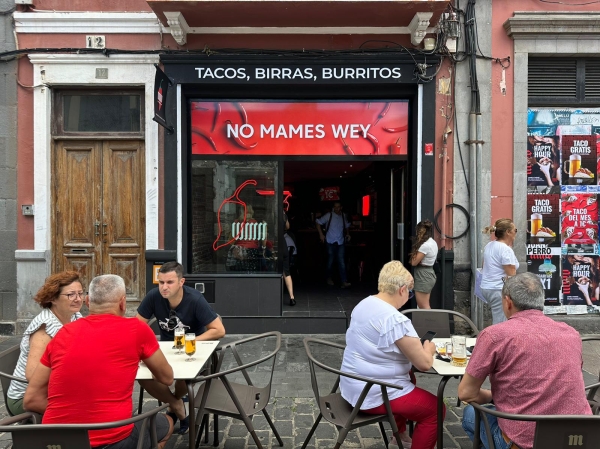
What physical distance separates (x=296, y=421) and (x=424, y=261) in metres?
3.07

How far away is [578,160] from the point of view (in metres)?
6.67

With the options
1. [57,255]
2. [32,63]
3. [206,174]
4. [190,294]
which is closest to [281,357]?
[190,294]

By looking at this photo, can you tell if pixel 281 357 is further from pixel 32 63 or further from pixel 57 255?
pixel 32 63

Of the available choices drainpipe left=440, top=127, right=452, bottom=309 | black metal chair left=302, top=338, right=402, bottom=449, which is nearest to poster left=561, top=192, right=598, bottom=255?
drainpipe left=440, top=127, right=452, bottom=309

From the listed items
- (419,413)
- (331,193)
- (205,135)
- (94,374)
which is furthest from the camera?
(331,193)

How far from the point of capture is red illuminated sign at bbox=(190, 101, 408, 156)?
6.97 meters

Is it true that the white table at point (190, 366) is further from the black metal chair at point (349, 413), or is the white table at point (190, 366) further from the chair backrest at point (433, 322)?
the chair backrest at point (433, 322)

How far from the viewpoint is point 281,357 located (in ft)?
18.7

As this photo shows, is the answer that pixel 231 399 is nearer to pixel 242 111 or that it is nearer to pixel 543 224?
pixel 242 111

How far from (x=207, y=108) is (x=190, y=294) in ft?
12.6

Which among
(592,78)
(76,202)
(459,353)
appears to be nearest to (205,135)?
(76,202)

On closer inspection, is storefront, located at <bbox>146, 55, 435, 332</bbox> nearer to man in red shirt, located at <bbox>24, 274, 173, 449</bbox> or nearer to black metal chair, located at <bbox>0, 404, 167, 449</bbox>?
man in red shirt, located at <bbox>24, 274, 173, 449</bbox>

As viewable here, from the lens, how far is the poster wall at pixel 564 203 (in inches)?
263

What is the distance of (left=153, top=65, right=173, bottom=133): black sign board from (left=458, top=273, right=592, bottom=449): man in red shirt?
478 cm
